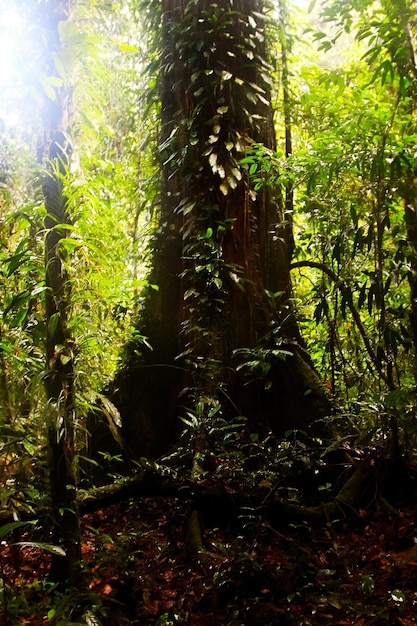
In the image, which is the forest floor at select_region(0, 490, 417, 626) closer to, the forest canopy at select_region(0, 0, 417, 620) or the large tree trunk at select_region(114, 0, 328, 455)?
the forest canopy at select_region(0, 0, 417, 620)

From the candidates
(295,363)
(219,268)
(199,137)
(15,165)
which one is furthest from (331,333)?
(15,165)

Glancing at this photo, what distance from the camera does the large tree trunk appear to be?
402 centimetres

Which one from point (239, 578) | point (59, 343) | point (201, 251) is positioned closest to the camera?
point (59, 343)

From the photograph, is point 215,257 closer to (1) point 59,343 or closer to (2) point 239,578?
(1) point 59,343

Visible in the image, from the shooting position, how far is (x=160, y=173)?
494 cm

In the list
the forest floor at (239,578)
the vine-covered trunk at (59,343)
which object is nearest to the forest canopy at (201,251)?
the vine-covered trunk at (59,343)

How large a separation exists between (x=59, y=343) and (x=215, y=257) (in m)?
2.16

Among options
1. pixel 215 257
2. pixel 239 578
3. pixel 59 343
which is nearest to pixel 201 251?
pixel 215 257

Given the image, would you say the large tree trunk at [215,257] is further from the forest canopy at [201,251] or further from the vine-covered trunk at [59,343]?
the vine-covered trunk at [59,343]

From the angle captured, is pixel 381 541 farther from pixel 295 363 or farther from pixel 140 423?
pixel 140 423

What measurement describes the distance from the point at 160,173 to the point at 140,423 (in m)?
2.47

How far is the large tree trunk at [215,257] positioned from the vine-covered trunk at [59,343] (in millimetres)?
1596

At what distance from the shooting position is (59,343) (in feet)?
7.36

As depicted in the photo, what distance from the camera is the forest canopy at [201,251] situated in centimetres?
227
